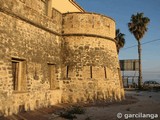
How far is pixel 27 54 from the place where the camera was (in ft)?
40.7

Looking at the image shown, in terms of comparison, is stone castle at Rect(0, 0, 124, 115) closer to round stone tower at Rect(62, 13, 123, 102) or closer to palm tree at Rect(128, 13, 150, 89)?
round stone tower at Rect(62, 13, 123, 102)

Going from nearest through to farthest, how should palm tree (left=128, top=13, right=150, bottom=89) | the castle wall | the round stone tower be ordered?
the castle wall
the round stone tower
palm tree (left=128, top=13, right=150, bottom=89)

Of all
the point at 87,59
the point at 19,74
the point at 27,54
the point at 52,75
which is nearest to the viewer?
the point at 19,74

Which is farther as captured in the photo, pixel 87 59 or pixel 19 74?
pixel 87 59

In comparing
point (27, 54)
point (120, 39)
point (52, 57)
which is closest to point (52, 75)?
point (52, 57)

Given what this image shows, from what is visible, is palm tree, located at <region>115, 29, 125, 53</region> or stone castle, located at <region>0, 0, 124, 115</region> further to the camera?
palm tree, located at <region>115, 29, 125, 53</region>

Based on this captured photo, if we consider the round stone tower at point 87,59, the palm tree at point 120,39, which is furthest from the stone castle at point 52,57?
the palm tree at point 120,39

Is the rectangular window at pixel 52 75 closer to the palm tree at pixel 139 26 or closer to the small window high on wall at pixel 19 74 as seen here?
the small window high on wall at pixel 19 74

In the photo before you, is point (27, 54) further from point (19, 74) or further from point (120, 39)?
point (120, 39)

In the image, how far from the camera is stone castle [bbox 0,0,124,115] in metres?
11.1

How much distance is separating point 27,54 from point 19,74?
1.09 metres

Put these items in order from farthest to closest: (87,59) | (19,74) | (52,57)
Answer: (87,59) < (52,57) < (19,74)

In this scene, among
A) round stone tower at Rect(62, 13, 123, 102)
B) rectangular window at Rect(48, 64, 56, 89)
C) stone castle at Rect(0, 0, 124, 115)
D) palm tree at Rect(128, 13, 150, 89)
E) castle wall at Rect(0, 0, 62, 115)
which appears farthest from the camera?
palm tree at Rect(128, 13, 150, 89)

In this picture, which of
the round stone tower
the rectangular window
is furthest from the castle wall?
the round stone tower
